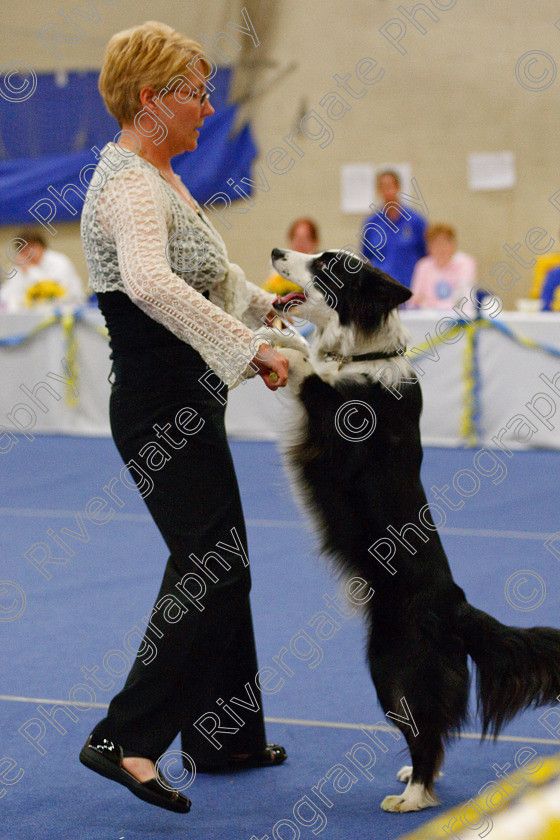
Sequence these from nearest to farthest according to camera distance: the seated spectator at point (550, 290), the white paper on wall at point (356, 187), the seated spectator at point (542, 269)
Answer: the seated spectator at point (550, 290), the seated spectator at point (542, 269), the white paper on wall at point (356, 187)

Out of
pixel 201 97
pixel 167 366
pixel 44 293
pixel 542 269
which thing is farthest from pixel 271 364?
pixel 44 293

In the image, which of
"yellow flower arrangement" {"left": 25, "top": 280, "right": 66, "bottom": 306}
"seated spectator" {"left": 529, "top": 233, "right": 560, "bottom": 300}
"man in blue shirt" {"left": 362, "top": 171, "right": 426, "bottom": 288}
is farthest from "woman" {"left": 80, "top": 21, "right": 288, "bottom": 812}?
"man in blue shirt" {"left": 362, "top": 171, "right": 426, "bottom": 288}

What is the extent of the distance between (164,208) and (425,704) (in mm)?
1287

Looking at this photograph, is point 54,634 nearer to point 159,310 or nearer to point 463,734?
point 463,734

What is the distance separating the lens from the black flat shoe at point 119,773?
2.07m

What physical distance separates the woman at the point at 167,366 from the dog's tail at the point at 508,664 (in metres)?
0.56

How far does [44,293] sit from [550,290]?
156 inches

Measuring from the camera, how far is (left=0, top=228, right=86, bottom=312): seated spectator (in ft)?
24.8

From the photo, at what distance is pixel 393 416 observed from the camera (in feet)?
7.38

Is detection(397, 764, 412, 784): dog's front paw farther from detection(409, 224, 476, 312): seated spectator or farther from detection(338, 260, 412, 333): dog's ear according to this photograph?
detection(409, 224, 476, 312): seated spectator

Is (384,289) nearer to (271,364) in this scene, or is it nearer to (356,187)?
(271,364)

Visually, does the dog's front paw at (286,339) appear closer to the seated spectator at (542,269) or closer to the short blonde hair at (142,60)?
the short blonde hair at (142,60)

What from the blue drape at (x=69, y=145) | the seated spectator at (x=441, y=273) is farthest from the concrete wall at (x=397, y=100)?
the seated spectator at (x=441, y=273)

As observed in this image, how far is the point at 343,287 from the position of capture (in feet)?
7.89
